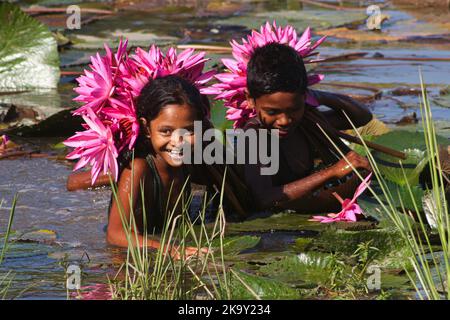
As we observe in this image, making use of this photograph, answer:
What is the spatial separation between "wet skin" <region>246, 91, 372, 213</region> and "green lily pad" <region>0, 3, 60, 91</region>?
2.99 m

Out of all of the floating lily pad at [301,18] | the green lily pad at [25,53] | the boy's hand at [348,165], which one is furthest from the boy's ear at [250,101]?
the floating lily pad at [301,18]

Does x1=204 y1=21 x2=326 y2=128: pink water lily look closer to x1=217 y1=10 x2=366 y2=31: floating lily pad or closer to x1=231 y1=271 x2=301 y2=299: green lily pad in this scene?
x1=231 y1=271 x2=301 y2=299: green lily pad

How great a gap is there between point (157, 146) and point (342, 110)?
1.13m

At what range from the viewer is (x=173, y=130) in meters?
4.73

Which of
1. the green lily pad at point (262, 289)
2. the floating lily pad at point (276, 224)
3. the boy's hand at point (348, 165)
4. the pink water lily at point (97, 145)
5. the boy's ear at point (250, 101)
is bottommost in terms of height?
the floating lily pad at point (276, 224)

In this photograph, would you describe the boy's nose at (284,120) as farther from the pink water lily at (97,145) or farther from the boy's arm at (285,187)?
the pink water lily at (97,145)

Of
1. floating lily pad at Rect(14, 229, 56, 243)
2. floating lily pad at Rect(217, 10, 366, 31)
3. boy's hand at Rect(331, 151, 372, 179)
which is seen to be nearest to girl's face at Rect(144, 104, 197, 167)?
floating lily pad at Rect(14, 229, 56, 243)

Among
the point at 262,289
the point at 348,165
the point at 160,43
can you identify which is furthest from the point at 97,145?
the point at 160,43

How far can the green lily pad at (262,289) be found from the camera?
3.67m

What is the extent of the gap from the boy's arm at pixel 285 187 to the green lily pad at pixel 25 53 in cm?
311

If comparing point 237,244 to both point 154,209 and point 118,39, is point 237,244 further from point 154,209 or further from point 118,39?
point 118,39

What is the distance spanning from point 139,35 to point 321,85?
2567 mm
